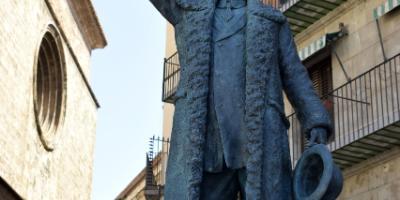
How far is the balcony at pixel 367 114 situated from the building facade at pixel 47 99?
6.62m

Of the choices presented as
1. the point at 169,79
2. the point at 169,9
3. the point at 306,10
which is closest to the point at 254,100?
the point at 169,9

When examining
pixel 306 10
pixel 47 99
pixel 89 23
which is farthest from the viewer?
pixel 89 23

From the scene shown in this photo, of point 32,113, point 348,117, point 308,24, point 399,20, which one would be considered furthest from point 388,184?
point 32,113

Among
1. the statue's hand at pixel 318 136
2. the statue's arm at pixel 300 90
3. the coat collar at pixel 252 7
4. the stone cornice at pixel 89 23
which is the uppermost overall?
the stone cornice at pixel 89 23

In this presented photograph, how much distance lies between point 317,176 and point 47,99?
841 inches

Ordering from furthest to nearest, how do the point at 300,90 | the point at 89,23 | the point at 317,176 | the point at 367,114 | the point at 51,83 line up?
1. the point at 89,23
2. the point at 51,83
3. the point at 367,114
4. the point at 300,90
5. the point at 317,176

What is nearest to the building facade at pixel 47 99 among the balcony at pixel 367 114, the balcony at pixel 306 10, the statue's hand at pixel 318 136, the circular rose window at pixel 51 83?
the circular rose window at pixel 51 83

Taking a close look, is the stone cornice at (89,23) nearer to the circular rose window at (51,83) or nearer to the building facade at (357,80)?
the circular rose window at (51,83)

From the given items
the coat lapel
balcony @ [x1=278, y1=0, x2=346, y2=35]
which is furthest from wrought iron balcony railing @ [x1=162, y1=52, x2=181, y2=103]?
the coat lapel

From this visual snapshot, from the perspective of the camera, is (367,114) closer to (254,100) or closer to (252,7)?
(252,7)

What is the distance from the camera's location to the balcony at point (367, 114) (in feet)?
47.1

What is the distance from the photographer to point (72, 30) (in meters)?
27.4

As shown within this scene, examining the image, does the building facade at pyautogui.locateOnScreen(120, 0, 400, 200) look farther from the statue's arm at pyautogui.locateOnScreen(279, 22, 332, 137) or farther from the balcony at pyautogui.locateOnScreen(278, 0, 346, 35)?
the statue's arm at pyautogui.locateOnScreen(279, 22, 332, 137)

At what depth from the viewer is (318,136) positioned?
5.54m
